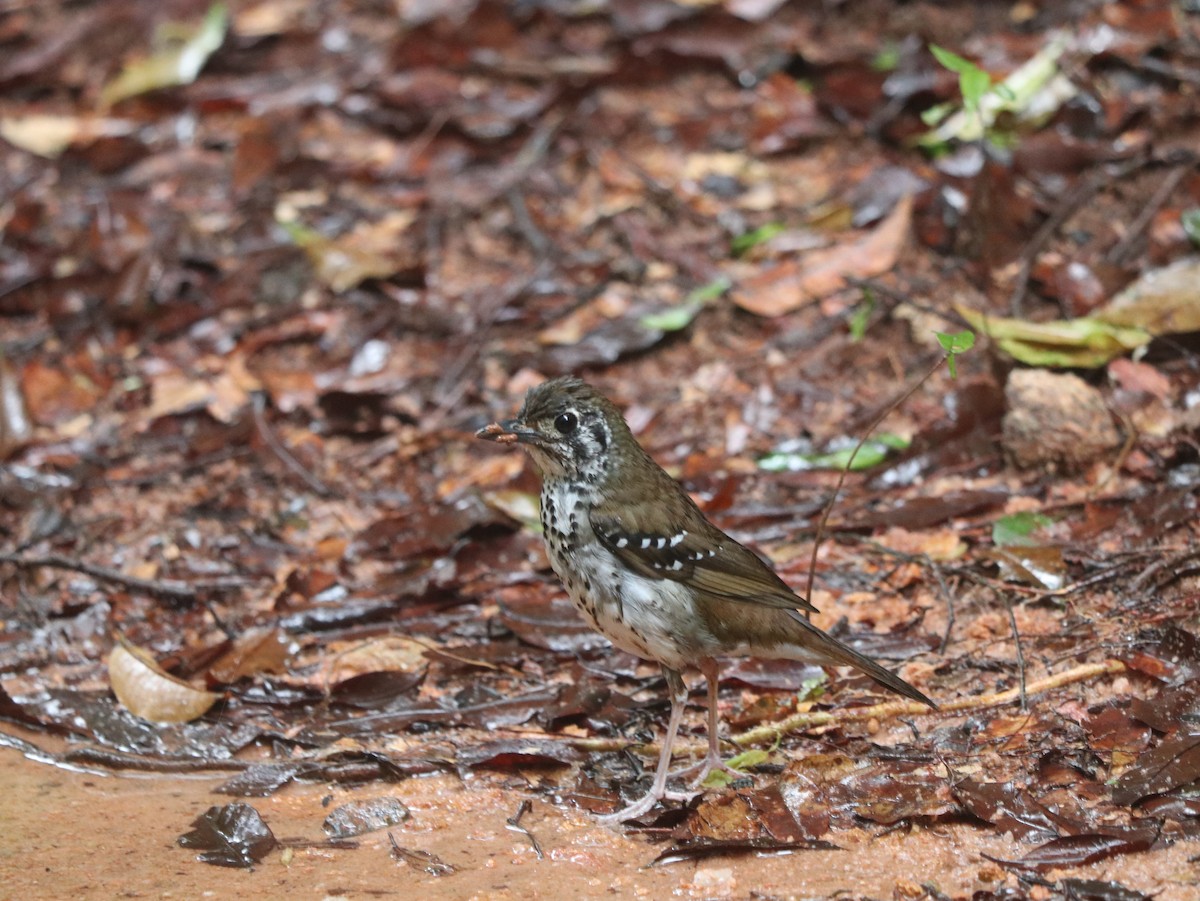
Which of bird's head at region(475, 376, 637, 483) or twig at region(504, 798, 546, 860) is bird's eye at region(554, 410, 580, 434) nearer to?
bird's head at region(475, 376, 637, 483)

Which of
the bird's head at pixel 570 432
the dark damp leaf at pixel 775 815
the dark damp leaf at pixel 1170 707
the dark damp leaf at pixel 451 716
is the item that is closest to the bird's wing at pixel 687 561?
the bird's head at pixel 570 432

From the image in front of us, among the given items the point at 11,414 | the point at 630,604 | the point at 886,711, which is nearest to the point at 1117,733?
the point at 886,711

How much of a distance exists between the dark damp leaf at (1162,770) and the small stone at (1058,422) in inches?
76.6

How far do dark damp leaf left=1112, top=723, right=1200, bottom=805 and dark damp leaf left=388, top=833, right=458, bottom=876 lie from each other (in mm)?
1917

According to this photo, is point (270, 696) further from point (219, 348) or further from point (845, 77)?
point (845, 77)

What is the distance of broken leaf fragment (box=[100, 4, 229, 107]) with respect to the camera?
32.9 feet

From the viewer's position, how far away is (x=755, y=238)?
7.88m

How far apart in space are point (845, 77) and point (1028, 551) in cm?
444

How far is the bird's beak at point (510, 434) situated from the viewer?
4.73 metres

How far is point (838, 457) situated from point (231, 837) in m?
3.46

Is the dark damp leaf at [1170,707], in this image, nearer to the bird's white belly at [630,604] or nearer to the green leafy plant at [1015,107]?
the bird's white belly at [630,604]

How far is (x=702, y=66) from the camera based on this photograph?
9359 millimetres

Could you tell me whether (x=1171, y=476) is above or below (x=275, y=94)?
below

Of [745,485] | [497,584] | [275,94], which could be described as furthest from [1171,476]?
[275,94]
